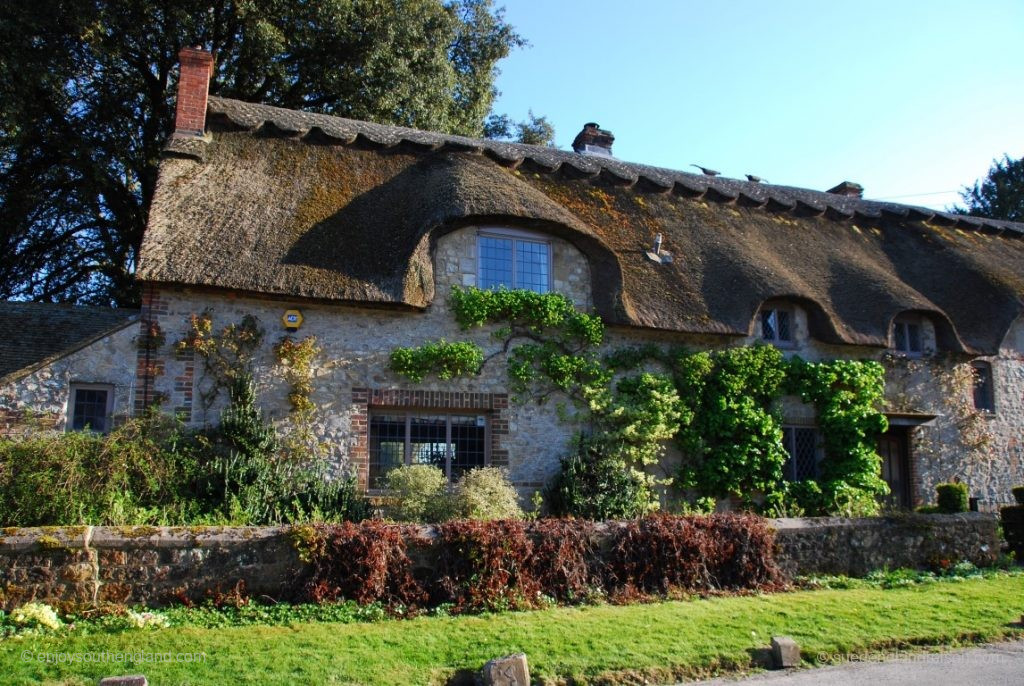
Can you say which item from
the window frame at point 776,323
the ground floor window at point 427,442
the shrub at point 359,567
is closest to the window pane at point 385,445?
the ground floor window at point 427,442

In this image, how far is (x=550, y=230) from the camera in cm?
1337

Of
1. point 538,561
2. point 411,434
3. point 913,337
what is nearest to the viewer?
point 538,561

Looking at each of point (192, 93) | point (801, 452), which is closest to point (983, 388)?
point (801, 452)

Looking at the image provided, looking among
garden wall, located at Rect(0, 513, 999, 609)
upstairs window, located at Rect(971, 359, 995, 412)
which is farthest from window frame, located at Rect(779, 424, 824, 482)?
garden wall, located at Rect(0, 513, 999, 609)

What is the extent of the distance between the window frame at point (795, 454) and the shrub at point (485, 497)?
217 inches

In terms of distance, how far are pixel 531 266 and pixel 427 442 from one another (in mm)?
3385

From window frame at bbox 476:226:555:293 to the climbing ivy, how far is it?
1.40 ft

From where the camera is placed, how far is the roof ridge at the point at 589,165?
47.0ft

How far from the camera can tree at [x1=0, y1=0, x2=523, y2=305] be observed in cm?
2075

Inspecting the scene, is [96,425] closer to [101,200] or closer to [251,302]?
[251,302]

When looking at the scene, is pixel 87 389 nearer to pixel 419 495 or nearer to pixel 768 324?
pixel 419 495

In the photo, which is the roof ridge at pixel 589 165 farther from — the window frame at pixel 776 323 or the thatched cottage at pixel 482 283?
the window frame at pixel 776 323

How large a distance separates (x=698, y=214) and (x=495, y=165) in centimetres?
433

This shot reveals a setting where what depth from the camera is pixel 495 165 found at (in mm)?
14562
